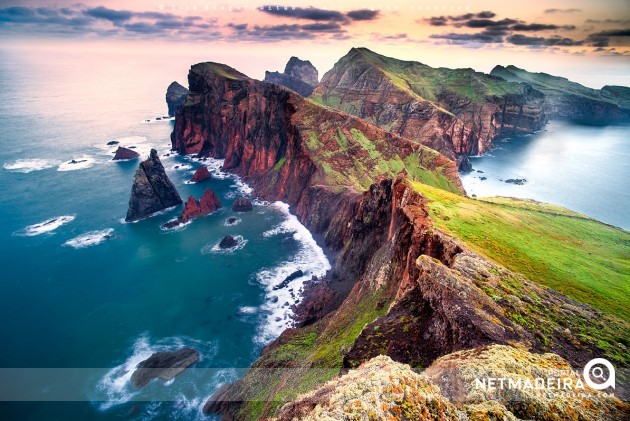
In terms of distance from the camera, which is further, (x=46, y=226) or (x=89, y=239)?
(x=46, y=226)

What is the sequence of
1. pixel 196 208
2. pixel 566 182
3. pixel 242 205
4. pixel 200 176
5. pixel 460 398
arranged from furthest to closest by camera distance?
pixel 566 182, pixel 200 176, pixel 242 205, pixel 196 208, pixel 460 398

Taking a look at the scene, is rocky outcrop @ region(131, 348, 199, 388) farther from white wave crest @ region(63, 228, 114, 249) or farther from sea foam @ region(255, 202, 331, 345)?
white wave crest @ region(63, 228, 114, 249)

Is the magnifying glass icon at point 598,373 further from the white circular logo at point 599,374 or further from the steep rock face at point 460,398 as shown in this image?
the steep rock face at point 460,398

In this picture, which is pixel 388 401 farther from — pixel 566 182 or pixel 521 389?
pixel 566 182

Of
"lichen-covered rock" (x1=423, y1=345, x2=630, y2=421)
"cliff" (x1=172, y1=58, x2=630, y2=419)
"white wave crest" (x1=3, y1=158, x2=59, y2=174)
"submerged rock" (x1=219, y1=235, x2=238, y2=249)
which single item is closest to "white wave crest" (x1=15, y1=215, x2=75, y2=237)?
"submerged rock" (x1=219, y1=235, x2=238, y2=249)

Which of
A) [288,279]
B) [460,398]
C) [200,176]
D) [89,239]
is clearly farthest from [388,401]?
[200,176]

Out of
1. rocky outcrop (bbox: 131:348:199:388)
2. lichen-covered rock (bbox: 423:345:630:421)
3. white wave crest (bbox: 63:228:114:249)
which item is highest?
lichen-covered rock (bbox: 423:345:630:421)
